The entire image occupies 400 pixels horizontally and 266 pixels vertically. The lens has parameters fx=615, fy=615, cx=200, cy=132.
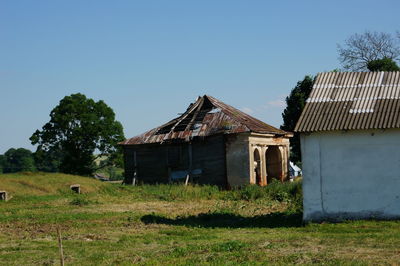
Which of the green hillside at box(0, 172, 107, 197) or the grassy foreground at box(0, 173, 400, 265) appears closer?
the grassy foreground at box(0, 173, 400, 265)

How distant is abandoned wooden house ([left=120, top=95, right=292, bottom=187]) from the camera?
33656mm

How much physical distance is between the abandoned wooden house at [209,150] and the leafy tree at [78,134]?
17.4m

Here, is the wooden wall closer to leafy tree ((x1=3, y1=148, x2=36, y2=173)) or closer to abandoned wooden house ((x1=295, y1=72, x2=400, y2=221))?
abandoned wooden house ((x1=295, y1=72, x2=400, y2=221))

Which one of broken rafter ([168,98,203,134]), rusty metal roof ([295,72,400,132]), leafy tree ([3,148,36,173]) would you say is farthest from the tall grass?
leafy tree ([3,148,36,173])

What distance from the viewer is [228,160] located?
33938 mm

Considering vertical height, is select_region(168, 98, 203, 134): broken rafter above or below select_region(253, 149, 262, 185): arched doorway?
above

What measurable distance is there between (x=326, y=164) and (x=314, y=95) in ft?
7.84

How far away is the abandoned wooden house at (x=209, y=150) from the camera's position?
33.7m

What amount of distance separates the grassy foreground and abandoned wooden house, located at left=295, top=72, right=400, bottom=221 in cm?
66

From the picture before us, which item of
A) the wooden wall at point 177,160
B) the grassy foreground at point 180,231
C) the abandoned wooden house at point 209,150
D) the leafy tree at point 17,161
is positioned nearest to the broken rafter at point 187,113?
the abandoned wooden house at point 209,150

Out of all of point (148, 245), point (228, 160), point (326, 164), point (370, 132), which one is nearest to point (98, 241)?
point (148, 245)

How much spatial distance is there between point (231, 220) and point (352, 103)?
5106mm

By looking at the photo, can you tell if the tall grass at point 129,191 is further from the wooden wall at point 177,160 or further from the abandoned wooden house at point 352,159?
the abandoned wooden house at point 352,159

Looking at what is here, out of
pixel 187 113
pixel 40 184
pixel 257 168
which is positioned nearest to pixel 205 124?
pixel 187 113
